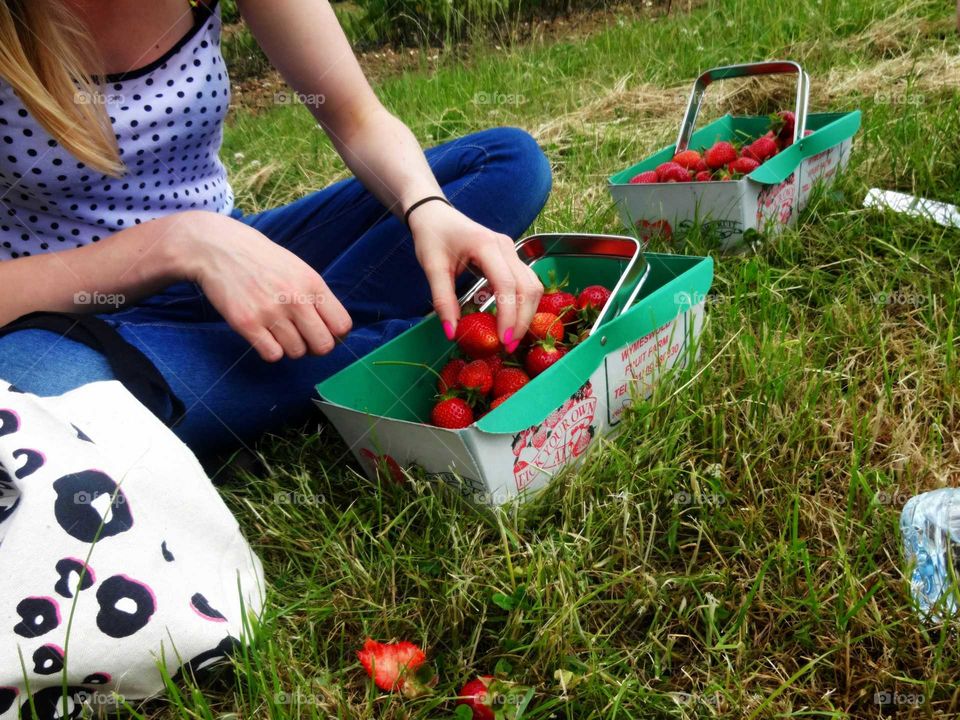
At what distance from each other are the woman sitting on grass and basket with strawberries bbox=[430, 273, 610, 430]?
85 mm

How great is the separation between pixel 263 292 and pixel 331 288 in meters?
0.45

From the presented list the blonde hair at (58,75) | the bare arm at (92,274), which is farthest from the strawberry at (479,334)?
the blonde hair at (58,75)

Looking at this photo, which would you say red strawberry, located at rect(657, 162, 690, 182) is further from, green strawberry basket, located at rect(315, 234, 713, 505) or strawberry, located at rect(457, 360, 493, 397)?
strawberry, located at rect(457, 360, 493, 397)

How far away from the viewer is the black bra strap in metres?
0.97

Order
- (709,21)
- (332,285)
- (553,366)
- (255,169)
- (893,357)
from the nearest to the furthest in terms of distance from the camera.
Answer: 1. (553,366)
2. (893,357)
3. (332,285)
4. (255,169)
5. (709,21)

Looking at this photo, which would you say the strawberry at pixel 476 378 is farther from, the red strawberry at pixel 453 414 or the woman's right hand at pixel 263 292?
the woman's right hand at pixel 263 292

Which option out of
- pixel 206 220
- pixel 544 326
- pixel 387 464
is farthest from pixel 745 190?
pixel 206 220

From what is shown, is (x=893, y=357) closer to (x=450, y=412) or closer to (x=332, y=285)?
(x=450, y=412)

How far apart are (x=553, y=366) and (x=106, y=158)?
2.22ft

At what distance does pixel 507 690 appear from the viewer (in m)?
0.80

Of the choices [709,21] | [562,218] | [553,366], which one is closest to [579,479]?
[553,366]

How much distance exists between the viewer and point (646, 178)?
5.64 feet

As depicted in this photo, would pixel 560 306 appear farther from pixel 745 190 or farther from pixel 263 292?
pixel 745 190

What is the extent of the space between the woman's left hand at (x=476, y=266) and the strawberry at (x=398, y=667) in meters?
0.38
